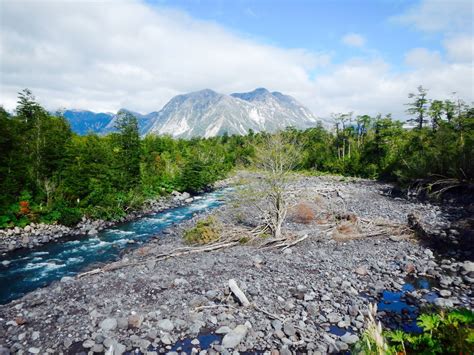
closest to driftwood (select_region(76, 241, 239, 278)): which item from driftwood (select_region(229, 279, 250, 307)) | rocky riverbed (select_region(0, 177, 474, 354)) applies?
rocky riverbed (select_region(0, 177, 474, 354))

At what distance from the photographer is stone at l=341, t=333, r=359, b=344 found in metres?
7.09

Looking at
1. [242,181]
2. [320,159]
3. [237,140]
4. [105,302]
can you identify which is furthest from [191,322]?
[237,140]

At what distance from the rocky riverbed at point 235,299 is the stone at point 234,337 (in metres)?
0.03

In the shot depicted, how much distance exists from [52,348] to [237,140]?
6908 centimetres

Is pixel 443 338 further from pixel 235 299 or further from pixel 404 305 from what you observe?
pixel 235 299

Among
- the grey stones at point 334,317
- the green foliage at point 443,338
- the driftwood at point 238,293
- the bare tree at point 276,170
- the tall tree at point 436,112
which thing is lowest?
the grey stones at point 334,317

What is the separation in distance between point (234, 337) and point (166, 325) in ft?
6.67

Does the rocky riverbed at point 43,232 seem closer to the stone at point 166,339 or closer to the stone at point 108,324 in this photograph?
the stone at point 108,324

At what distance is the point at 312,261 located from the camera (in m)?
12.1

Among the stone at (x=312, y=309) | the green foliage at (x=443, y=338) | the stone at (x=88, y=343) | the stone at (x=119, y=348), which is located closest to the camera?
the green foliage at (x=443, y=338)

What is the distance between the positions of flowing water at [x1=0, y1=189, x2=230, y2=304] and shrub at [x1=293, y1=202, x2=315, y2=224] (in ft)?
19.4

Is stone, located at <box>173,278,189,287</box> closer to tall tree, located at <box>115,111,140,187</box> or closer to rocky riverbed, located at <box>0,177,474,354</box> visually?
rocky riverbed, located at <box>0,177,474,354</box>

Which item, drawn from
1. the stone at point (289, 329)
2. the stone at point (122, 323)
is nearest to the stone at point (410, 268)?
the stone at point (289, 329)

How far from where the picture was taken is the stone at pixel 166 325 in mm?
7766
